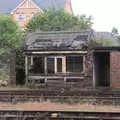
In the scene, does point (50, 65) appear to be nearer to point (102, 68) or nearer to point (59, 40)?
point (59, 40)

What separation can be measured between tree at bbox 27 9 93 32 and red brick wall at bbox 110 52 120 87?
2562 cm

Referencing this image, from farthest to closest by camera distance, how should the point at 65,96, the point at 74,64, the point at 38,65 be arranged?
the point at 38,65 < the point at 74,64 < the point at 65,96

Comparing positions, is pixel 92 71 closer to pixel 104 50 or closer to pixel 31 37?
pixel 104 50

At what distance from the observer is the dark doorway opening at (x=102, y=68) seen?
32.9 meters

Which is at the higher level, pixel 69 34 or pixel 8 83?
pixel 69 34

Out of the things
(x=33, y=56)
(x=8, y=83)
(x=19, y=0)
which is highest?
(x=19, y=0)

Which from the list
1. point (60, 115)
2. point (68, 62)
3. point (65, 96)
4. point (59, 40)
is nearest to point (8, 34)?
point (59, 40)

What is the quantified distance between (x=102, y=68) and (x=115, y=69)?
9.78 ft

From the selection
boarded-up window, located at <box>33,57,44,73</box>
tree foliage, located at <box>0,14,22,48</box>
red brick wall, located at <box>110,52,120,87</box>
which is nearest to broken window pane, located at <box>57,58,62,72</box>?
boarded-up window, located at <box>33,57,44,73</box>

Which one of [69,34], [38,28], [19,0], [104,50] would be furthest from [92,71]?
[19,0]

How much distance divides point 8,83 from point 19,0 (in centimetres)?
6205

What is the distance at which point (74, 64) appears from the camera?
3169cm

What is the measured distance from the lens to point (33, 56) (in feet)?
107

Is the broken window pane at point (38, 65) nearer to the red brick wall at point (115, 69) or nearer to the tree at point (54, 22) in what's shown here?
the red brick wall at point (115, 69)
